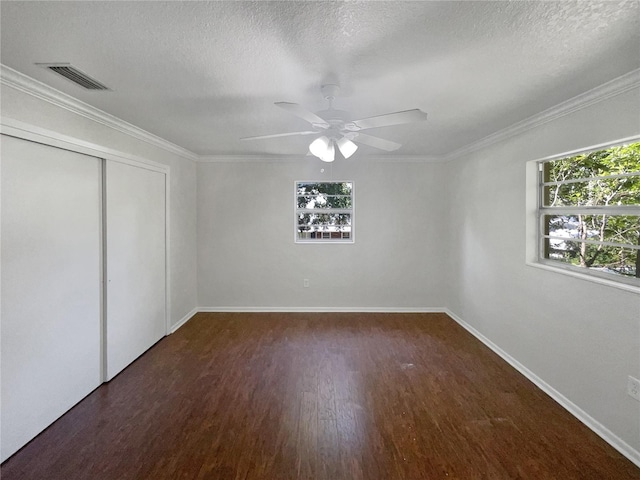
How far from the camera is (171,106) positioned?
251 centimetres

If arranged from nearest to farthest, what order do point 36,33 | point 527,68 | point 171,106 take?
point 36,33 → point 527,68 → point 171,106

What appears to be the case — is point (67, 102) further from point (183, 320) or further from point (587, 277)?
point (587, 277)

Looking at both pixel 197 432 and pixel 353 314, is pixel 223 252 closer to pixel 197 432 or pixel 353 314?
pixel 353 314

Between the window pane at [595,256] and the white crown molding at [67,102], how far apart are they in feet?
13.2

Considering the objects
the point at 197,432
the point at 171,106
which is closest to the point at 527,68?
the point at 171,106

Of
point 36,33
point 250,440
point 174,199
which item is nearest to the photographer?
point 36,33

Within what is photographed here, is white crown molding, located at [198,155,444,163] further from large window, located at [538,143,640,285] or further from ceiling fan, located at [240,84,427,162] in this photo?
ceiling fan, located at [240,84,427,162]

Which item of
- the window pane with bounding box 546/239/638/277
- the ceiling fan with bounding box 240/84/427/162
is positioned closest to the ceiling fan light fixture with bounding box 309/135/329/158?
the ceiling fan with bounding box 240/84/427/162

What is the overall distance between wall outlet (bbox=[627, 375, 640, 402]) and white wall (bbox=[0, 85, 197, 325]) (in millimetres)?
4090

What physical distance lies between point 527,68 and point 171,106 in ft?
8.10

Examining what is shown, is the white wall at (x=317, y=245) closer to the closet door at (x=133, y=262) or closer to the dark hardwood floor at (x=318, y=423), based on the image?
the closet door at (x=133, y=262)

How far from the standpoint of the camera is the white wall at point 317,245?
4.73 m

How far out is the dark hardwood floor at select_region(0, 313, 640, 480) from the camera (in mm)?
1854

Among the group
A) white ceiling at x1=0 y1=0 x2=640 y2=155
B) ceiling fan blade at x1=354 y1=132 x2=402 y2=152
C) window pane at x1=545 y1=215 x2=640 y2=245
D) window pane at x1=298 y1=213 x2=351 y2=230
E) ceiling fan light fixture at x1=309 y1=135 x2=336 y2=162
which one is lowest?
window pane at x1=545 y1=215 x2=640 y2=245
